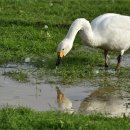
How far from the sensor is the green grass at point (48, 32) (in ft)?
38.2

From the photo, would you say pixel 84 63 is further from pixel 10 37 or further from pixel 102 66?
pixel 10 37

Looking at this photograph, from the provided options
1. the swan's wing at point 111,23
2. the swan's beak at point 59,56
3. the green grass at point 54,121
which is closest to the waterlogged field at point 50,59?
the green grass at point 54,121

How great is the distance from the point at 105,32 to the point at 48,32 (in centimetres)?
329

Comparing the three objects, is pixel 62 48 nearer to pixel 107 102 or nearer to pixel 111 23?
pixel 111 23

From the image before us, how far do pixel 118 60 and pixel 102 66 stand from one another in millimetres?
342

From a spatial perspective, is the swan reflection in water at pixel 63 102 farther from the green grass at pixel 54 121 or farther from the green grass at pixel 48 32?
the green grass at pixel 48 32

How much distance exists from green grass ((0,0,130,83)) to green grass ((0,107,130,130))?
8.69 feet

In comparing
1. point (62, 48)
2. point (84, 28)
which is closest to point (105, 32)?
point (84, 28)

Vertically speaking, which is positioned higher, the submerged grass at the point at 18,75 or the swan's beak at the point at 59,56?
the swan's beak at the point at 59,56

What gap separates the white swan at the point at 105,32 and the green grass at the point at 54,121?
3.47 meters

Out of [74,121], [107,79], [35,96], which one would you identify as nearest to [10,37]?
[107,79]

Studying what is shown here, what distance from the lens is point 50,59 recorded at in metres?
12.2

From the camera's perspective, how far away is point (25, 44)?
43.7 ft

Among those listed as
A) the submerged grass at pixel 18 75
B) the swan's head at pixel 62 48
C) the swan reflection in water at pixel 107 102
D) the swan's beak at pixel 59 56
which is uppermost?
the swan's head at pixel 62 48
